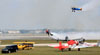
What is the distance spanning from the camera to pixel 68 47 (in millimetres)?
59156

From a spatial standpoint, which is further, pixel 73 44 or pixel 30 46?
pixel 30 46

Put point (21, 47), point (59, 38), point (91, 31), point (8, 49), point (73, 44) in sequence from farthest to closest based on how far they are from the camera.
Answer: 1. point (91, 31)
2. point (59, 38)
3. point (21, 47)
4. point (73, 44)
5. point (8, 49)

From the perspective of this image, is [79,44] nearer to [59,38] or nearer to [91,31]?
Answer: [59,38]

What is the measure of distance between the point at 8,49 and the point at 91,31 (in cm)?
8406

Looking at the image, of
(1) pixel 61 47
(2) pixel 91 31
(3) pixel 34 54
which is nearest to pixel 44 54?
(3) pixel 34 54

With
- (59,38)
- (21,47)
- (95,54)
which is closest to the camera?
(95,54)

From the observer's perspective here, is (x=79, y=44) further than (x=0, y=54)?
Yes

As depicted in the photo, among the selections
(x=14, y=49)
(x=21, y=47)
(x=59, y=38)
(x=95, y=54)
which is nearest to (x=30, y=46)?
(x=21, y=47)

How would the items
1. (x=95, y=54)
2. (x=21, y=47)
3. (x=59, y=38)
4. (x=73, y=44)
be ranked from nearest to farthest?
(x=95, y=54) → (x=73, y=44) → (x=21, y=47) → (x=59, y=38)

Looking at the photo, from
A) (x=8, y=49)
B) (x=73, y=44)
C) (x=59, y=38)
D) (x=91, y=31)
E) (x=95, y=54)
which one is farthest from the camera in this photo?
(x=91, y=31)

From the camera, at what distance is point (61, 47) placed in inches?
2266

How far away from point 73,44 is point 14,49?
644 inches

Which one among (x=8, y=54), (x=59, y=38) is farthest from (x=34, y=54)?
(x=59, y=38)

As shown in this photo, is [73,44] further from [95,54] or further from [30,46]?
[30,46]
